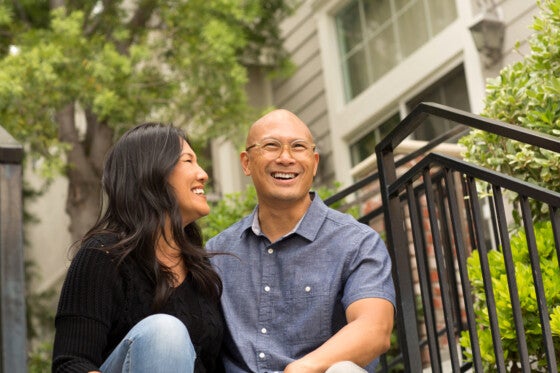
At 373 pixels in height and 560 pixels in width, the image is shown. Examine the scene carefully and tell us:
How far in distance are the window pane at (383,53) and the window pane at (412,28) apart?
5.4 inches

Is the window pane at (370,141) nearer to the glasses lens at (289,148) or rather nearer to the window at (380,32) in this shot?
the window at (380,32)

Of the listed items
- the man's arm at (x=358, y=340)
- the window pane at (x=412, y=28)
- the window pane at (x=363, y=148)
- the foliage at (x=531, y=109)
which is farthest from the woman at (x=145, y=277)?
the window pane at (x=363, y=148)

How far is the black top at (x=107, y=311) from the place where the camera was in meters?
2.48

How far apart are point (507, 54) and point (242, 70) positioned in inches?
94.9

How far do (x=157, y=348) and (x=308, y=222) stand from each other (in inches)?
32.8

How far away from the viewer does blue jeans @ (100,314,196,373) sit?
234 cm

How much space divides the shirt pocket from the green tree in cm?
465

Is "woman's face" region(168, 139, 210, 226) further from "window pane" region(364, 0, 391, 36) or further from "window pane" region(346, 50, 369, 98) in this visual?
"window pane" region(346, 50, 369, 98)

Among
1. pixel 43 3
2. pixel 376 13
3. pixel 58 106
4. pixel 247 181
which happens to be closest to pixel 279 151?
pixel 58 106

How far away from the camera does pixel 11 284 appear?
1.72 metres

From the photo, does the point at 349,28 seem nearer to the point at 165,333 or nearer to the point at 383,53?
the point at 383,53

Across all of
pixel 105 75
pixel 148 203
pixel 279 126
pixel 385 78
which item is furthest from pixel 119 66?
pixel 148 203

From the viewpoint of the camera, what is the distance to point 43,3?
863 centimetres

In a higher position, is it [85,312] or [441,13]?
[441,13]
